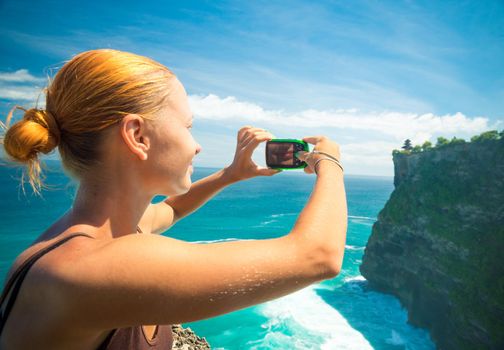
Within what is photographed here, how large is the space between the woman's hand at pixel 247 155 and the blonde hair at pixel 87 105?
3.02 feet

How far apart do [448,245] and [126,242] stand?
1841 inches

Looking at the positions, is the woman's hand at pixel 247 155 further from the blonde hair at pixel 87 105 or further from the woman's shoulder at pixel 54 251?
the woman's shoulder at pixel 54 251

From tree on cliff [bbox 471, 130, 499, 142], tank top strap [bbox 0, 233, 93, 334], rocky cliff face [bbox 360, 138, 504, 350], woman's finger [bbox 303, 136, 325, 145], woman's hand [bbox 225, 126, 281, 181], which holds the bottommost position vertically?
rocky cliff face [bbox 360, 138, 504, 350]

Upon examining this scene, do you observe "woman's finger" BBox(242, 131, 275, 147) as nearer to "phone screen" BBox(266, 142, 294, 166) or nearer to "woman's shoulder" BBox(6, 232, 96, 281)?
"phone screen" BBox(266, 142, 294, 166)

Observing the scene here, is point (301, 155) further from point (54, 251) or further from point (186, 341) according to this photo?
point (186, 341)

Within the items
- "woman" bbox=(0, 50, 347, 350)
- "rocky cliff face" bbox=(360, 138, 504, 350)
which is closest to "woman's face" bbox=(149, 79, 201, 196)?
"woman" bbox=(0, 50, 347, 350)

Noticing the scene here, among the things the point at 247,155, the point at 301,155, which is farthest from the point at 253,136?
the point at 301,155

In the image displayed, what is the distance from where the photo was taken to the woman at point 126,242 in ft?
3.74

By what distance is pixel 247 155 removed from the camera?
2637 mm

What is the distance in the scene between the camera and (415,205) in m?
46.2

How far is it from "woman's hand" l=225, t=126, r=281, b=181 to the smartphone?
75mm

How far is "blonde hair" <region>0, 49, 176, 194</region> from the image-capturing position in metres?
1.54

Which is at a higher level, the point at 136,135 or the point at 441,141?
the point at 441,141

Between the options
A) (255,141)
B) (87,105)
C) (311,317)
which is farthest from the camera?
(311,317)
